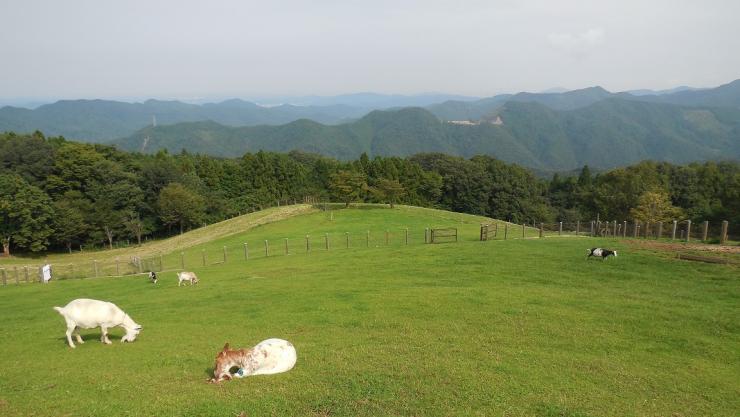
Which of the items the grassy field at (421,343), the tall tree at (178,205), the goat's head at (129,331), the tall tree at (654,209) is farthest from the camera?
the tall tree at (178,205)

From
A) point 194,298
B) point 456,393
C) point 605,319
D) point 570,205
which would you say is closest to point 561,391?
point 456,393

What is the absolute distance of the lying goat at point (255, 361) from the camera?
34.4ft

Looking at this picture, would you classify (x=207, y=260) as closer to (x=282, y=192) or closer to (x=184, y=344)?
(x=184, y=344)

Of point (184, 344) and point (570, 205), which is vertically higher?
point (184, 344)

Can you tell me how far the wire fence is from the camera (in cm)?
3275

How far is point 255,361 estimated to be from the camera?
425 inches

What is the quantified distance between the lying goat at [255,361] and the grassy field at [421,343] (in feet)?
1.19

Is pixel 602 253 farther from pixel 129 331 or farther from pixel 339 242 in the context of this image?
pixel 339 242

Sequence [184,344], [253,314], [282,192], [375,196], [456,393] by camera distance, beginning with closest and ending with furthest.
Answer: [456,393] < [184,344] < [253,314] < [375,196] < [282,192]

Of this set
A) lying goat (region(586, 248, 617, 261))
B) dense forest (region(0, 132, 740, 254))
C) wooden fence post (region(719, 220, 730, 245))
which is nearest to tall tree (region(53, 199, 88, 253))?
dense forest (region(0, 132, 740, 254))

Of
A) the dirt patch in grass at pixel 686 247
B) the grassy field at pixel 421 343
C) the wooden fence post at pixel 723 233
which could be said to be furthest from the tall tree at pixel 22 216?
the wooden fence post at pixel 723 233

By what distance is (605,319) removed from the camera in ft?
48.7

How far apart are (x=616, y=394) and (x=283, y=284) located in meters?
16.6

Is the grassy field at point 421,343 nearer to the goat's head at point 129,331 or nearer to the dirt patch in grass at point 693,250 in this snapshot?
the goat's head at point 129,331
